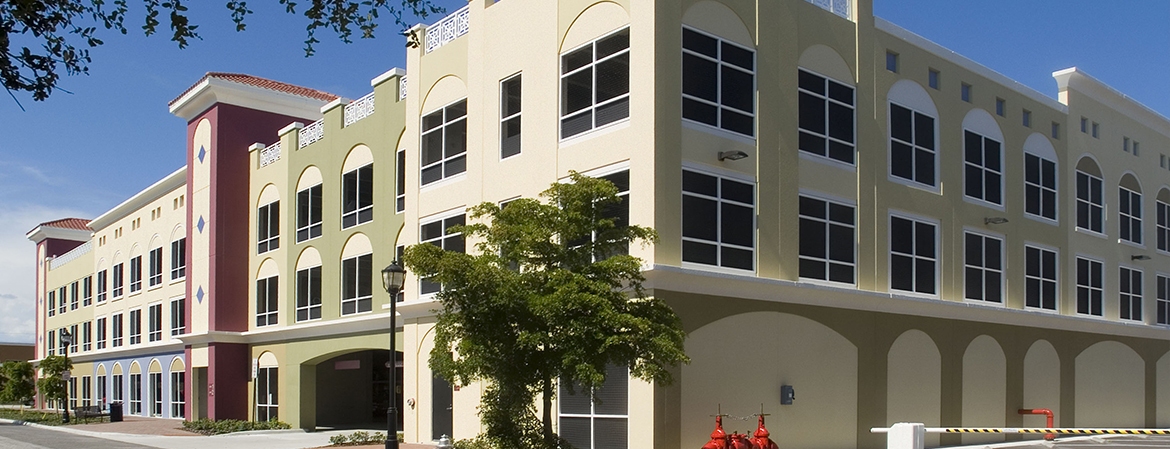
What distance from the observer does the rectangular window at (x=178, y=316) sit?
45.1 m

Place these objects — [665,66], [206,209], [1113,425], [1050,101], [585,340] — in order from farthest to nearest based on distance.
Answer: [206,209], [1113,425], [1050,101], [665,66], [585,340]

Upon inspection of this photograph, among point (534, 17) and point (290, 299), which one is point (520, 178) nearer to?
point (534, 17)

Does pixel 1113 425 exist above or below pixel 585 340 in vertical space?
below

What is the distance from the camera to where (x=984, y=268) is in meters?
29.9

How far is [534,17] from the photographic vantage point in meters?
24.8

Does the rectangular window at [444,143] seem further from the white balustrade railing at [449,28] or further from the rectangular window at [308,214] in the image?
the rectangular window at [308,214]

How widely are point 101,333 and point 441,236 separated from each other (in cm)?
3805

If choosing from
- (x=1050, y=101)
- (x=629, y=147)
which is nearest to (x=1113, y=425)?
(x=1050, y=101)

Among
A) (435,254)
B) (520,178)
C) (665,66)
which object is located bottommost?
(435,254)

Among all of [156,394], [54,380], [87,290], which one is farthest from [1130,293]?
[87,290]

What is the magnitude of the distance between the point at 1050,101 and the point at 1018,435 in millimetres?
9980

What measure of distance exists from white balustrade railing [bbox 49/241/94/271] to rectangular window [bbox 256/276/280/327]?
26.0m

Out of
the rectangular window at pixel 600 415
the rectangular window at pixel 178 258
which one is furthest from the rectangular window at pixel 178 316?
the rectangular window at pixel 600 415

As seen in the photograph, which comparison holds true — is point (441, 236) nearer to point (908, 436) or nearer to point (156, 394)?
point (908, 436)
